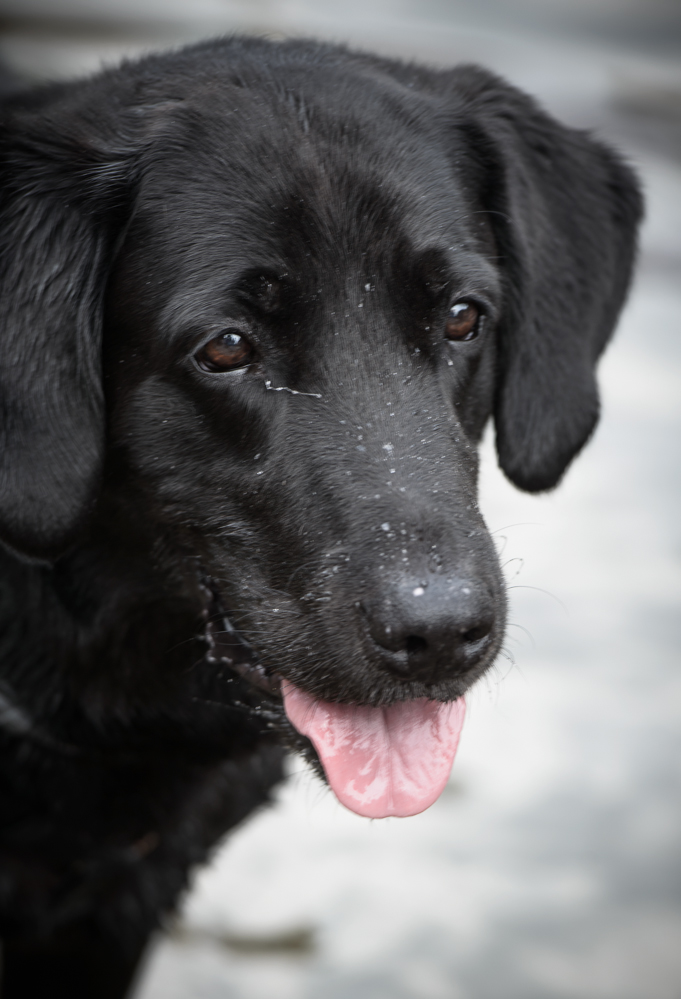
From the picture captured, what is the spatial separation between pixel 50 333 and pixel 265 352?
0.41 metres

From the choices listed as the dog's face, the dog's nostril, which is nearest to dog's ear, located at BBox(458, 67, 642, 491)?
the dog's face

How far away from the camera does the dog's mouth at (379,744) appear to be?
193 cm

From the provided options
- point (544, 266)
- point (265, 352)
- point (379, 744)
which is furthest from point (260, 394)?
point (544, 266)

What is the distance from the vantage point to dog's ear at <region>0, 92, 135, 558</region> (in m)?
2.02

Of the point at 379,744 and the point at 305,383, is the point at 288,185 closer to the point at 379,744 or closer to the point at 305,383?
the point at 305,383

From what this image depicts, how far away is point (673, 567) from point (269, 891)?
7.31ft

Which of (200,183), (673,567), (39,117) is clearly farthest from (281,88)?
(673,567)

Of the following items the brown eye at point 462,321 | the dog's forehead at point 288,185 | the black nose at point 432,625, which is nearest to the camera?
the black nose at point 432,625

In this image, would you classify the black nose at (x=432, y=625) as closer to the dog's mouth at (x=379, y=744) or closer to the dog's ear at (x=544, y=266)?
the dog's mouth at (x=379, y=744)

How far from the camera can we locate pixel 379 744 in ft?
6.54

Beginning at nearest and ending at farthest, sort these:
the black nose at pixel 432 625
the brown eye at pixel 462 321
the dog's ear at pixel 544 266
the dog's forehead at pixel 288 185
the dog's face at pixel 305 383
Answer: the black nose at pixel 432 625
the dog's face at pixel 305 383
the dog's forehead at pixel 288 185
the brown eye at pixel 462 321
the dog's ear at pixel 544 266

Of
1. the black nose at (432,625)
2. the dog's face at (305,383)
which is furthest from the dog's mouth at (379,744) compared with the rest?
the black nose at (432,625)

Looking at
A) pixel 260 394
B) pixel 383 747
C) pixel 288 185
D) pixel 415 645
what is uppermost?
pixel 288 185

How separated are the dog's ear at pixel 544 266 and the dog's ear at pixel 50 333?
2.79 feet
